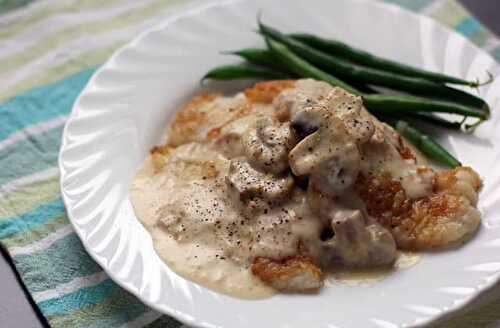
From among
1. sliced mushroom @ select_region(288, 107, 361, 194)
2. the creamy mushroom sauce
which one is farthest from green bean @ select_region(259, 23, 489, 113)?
sliced mushroom @ select_region(288, 107, 361, 194)

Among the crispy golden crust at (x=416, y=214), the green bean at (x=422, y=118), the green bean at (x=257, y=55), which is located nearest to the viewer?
the crispy golden crust at (x=416, y=214)

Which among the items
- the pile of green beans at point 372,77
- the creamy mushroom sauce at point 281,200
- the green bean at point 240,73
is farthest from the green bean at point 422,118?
the green bean at point 240,73

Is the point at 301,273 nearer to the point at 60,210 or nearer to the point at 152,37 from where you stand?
the point at 60,210

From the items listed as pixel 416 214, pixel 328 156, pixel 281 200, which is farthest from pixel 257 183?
pixel 416 214

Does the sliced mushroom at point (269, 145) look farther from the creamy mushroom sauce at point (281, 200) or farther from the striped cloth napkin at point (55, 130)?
the striped cloth napkin at point (55, 130)

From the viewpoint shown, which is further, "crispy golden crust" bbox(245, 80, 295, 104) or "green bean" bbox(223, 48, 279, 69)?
"green bean" bbox(223, 48, 279, 69)

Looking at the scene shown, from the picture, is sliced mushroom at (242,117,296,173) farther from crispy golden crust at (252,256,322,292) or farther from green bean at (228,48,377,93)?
green bean at (228,48,377,93)
